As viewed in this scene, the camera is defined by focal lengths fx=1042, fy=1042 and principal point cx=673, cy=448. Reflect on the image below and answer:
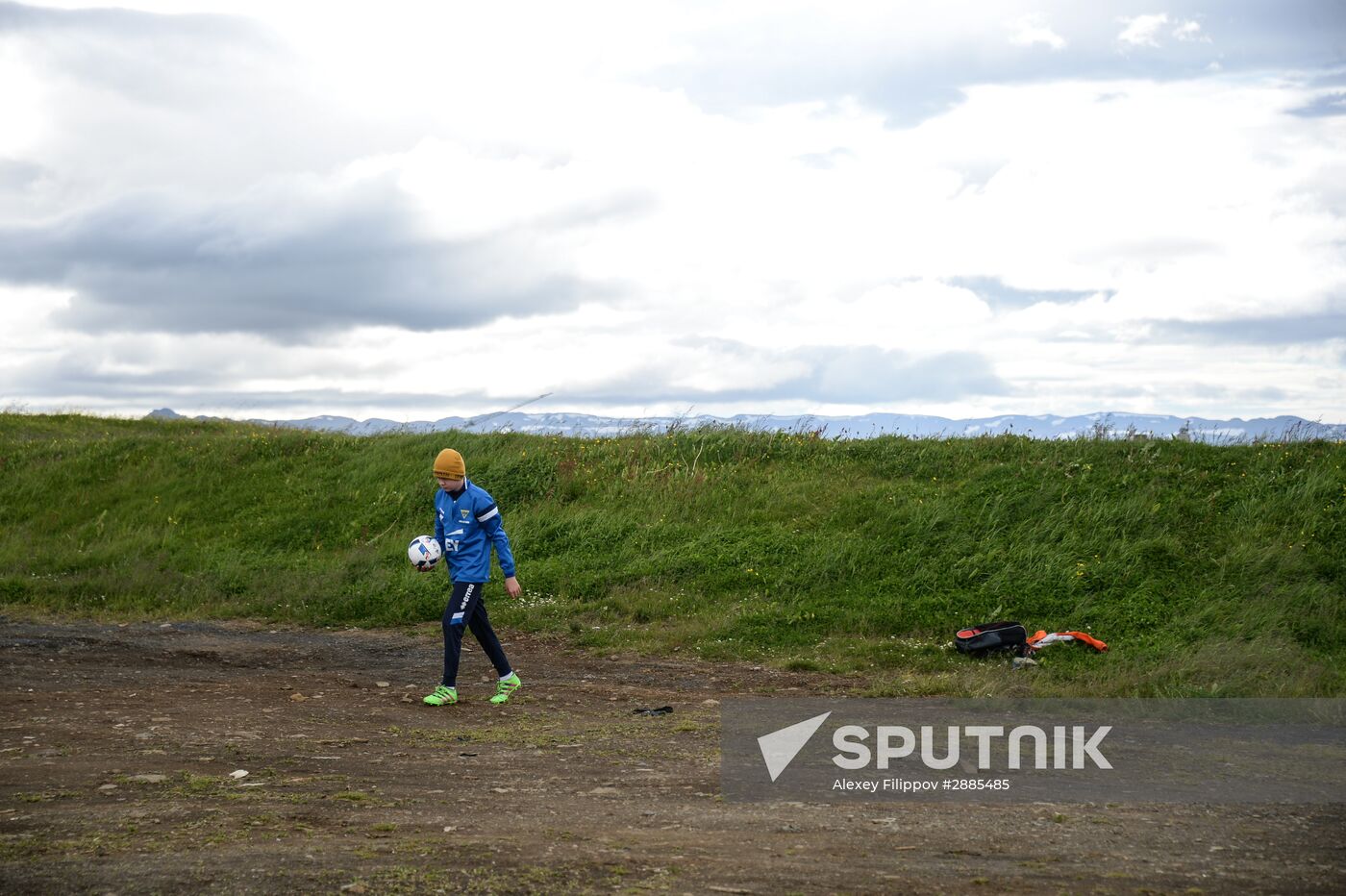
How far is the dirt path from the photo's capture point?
4715 millimetres

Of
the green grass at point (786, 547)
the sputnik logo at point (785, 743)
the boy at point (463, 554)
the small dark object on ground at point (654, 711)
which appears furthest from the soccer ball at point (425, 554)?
the sputnik logo at point (785, 743)

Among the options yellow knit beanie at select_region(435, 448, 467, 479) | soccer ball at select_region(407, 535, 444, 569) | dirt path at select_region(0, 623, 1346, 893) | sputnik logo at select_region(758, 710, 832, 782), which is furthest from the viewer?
soccer ball at select_region(407, 535, 444, 569)

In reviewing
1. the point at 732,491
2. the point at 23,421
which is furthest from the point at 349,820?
the point at 23,421

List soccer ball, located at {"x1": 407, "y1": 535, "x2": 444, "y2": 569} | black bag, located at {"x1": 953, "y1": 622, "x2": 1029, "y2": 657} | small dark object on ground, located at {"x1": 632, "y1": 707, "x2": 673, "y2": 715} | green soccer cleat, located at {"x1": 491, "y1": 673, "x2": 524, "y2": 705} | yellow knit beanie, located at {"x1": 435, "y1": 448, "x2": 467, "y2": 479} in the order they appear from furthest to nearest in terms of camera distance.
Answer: black bag, located at {"x1": 953, "y1": 622, "x2": 1029, "y2": 657} < soccer ball, located at {"x1": 407, "y1": 535, "x2": 444, "y2": 569} < green soccer cleat, located at {"x1": 491, "y1": 673, "x2": 524, "y2": 705} < yellow knit beanie, located at {"x1": 435, "y1": 448, "x2": 467, "y2": 479} < small dark object on ground, located at {"x1": 632, "y1": 707, "x2": 673, "y2": 715}

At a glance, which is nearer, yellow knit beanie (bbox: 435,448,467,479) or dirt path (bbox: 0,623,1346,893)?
dirt path (bbox: 0,623,1346,893)

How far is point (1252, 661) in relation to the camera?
10141 millimetres

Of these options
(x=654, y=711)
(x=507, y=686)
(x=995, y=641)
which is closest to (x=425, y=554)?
(x=507, y=686)

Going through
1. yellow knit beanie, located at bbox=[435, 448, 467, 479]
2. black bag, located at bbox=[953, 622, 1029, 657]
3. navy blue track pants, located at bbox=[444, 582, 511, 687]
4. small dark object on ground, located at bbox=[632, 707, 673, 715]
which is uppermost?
yellow knit beanie, located at bbox=[435, 448, 467, 479]

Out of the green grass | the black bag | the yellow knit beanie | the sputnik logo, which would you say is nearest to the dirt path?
the sputnik logo

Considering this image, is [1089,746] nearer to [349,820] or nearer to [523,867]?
[523,867]

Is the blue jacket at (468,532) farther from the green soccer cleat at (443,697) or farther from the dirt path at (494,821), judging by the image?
the dirt path at (494,821)

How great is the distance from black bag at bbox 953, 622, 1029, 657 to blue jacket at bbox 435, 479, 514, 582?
16.2 feet

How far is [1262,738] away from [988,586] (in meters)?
4.76

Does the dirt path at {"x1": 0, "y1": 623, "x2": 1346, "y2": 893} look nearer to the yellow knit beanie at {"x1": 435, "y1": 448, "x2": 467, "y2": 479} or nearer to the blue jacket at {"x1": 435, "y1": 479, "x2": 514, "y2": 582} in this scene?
the blue jacket at {"x1": 435, "y1": 479, "x2": 514, "y2": 582}
